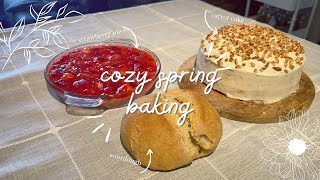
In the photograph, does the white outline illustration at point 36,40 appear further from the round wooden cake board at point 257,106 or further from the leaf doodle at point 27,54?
the round wooden cake board at point 257,106

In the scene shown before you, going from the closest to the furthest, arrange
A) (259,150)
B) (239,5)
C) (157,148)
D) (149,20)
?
(157,148)
(259,150)
(149,20)
(239,5)

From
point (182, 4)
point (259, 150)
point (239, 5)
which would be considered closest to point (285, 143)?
point (259, 150)

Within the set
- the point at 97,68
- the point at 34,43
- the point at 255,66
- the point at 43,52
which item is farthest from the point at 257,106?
the point at 34,43

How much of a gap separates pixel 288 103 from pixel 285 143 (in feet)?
0.66

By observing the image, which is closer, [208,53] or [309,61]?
[208,53]

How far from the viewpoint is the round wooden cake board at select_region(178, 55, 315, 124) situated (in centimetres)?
102

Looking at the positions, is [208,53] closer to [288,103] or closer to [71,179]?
[288,103]

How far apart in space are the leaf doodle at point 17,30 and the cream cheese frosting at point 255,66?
3.66 ft

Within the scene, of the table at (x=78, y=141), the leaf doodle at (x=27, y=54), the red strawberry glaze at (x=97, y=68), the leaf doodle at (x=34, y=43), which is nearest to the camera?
the table at (x=78, y=141)

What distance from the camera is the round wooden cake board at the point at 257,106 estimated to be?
3.35 ft

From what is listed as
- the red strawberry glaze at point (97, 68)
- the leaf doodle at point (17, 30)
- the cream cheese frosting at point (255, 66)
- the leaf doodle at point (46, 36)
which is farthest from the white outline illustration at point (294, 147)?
the leaf doodle at point (17, 30)

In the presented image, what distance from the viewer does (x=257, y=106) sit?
3.49ft

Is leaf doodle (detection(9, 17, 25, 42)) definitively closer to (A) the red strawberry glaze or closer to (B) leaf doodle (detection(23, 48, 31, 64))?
(B) leaf doodle (detection(23, 48, 31, 64))

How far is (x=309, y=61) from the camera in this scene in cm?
146
